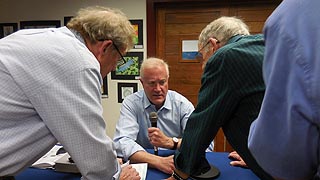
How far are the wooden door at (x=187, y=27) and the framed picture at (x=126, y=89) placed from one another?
405mm

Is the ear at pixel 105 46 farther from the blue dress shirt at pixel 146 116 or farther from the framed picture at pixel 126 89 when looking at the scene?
the framed picture at pixel 126 89

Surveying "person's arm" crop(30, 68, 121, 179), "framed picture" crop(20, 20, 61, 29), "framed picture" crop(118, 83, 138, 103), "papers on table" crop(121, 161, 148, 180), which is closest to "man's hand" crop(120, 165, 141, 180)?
"papers on table" crop(121, 161, 148, 180)

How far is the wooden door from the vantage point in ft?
10.9

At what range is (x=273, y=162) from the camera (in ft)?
1.96

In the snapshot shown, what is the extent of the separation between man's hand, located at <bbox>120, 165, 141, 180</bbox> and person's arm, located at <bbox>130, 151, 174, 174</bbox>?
146 mm

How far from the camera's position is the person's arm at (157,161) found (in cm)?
150

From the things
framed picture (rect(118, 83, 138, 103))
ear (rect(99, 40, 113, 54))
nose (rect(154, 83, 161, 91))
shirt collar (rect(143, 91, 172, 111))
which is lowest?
framed picture (rect(118, 83, 138, 103))

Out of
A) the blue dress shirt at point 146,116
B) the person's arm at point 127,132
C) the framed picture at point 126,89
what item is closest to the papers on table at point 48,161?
the person's arm at point 127,132

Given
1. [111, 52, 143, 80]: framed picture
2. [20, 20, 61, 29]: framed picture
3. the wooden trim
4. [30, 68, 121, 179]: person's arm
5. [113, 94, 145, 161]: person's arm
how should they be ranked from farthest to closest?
[20, 20, 61, 29]: framed picture
[111, 52, 143, 80]: framed picture
the wooden trim
[113, 94, 145, 161]: person's arm
[30, 68, 121, 179]: person's arm

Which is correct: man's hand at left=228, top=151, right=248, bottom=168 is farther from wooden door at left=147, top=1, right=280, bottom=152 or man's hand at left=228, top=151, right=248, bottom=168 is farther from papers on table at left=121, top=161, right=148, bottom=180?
wooden door at left=147, top=1, right=280, bottom=152

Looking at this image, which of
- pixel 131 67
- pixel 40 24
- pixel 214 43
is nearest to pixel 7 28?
pixel 40 24

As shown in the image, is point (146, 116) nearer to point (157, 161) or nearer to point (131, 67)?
point (157, 161)

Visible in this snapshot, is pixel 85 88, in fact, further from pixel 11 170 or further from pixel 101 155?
pixel 11 170

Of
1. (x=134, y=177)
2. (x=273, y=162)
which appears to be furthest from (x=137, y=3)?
(x=273, y=162)
